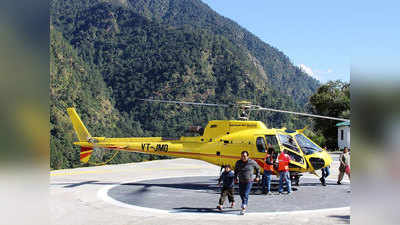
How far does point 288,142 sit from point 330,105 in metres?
44.0

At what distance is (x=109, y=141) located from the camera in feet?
47.2

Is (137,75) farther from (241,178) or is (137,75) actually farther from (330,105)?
(241,178)

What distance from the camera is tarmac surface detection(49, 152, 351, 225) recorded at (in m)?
7.80

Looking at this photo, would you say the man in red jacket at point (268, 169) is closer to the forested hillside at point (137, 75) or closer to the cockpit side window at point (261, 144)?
the cockpit side window at point (261, 144)

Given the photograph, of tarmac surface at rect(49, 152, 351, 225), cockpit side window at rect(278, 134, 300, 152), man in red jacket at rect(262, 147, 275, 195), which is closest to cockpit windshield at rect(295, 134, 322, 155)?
cockpit side window at rect(278, 134, 300, 152)

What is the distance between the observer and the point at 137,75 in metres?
122

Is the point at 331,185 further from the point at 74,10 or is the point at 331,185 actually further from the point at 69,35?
the point at 74,10

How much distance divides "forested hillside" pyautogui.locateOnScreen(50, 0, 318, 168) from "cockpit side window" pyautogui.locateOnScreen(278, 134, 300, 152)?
195 ft

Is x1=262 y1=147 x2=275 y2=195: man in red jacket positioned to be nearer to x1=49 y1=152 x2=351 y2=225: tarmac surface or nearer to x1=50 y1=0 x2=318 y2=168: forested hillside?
x1=49 y1=152 x2=351 y2=225: tarmac surface

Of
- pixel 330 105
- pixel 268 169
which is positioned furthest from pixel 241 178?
pixel 330 105

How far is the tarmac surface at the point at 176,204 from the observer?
25.6ft
